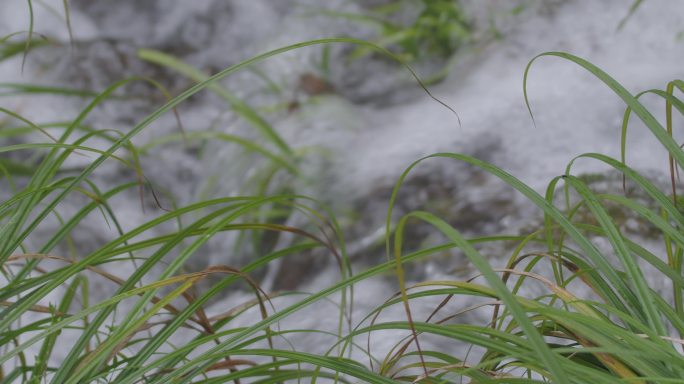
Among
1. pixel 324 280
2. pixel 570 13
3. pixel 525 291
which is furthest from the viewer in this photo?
pixel 570 13

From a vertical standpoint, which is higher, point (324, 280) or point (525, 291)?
point (324, 280)

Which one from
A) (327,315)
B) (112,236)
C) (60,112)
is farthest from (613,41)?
(60,112)

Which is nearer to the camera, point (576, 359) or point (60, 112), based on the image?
point (576, 359)

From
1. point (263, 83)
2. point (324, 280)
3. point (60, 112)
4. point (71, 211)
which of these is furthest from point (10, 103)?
point (324, 280)

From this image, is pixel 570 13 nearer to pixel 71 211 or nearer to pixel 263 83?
pixel 263 83

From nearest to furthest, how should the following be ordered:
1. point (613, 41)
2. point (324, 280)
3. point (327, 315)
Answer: point (327, 315)
point (324, 280)
point (613, 41)

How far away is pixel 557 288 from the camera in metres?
0.85

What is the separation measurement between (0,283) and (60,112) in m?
0.95

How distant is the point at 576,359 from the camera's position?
2.97 ft

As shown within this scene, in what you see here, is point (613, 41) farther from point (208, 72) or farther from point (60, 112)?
point (60, 112)

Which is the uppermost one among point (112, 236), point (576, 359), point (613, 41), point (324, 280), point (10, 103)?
point (10, 103)

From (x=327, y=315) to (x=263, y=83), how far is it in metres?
1.25

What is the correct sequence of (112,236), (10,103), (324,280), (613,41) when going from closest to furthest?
(324,280) → (112,236) → (613,41) → (10,103)

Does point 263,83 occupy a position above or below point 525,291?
above
